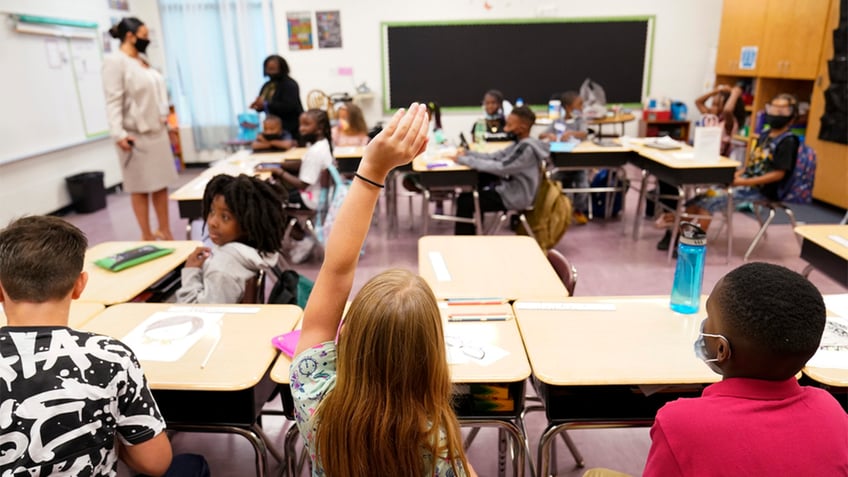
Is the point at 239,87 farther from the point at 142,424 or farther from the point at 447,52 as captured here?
the point at 142,424

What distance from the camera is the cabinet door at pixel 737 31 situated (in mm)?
6359

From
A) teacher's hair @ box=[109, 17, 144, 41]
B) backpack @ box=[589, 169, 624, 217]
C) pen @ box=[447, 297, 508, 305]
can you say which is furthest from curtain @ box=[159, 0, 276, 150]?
pen @ box=[447, 297, 508, 305]

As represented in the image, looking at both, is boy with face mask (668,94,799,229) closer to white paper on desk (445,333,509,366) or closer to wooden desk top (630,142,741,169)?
wooden desk top (630,142,741,169)

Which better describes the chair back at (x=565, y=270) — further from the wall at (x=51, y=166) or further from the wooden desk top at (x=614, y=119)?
the wall at (x=51, y=166)

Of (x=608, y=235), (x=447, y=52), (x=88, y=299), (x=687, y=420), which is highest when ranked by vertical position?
(x=447, y=52)

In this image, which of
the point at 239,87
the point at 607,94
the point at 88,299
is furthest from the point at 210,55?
the point at 88,299

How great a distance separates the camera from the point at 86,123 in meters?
6.09

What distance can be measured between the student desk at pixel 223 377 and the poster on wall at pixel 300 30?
5994mm

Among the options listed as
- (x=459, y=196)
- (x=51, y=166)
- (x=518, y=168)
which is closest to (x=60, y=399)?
(x=518, y=168)

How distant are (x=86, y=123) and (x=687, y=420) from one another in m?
6.65

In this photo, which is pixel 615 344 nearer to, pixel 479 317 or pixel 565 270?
pixel 479 317

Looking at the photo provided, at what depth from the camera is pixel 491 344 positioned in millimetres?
1674

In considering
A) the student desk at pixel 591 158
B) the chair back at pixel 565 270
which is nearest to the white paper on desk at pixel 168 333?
the chair back at pixel 565 270

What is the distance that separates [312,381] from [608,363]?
34.6 inches
